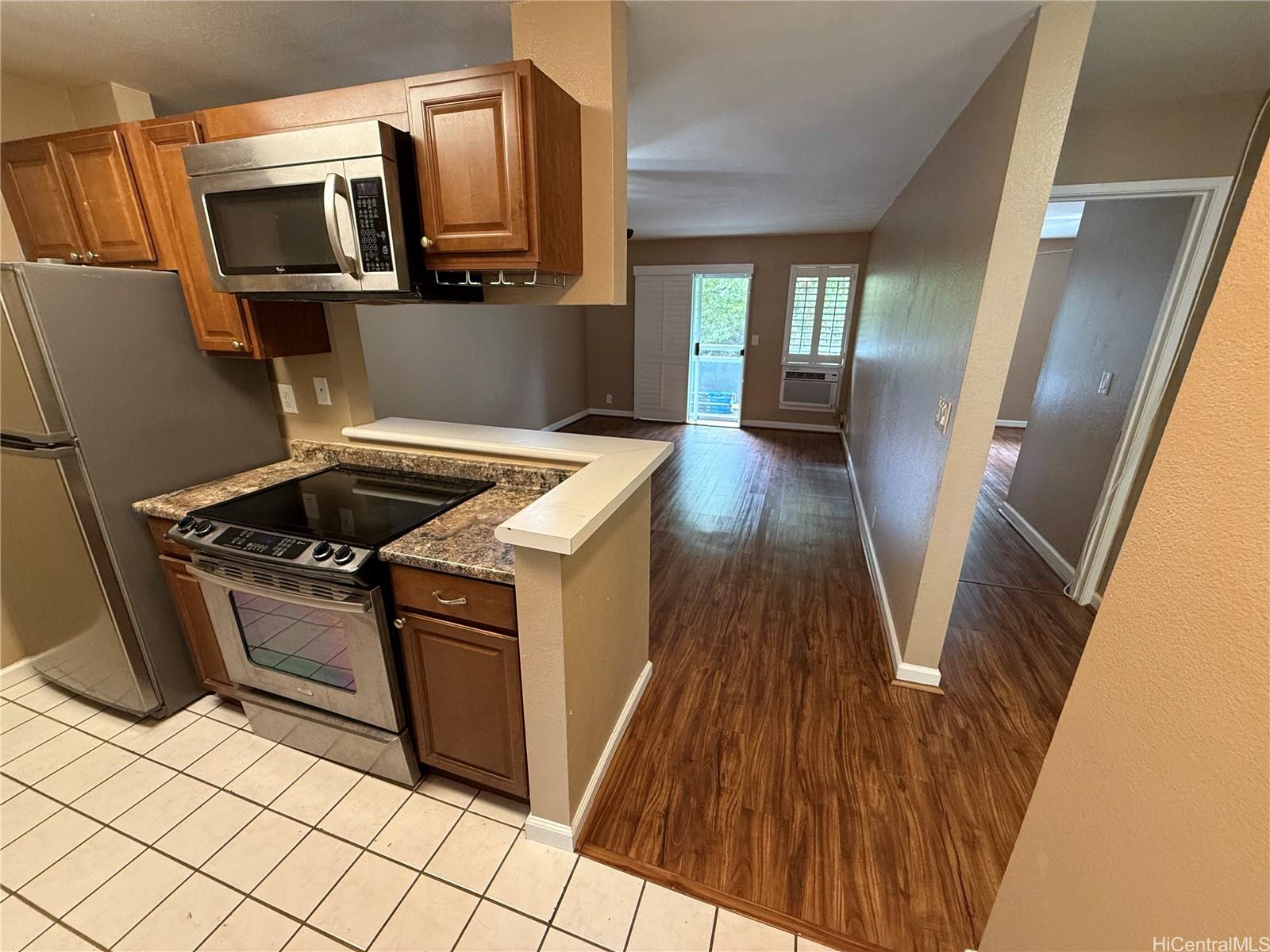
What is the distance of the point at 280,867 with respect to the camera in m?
1.39

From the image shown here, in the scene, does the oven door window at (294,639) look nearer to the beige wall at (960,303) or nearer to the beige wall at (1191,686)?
the beige wall at (1191,686)

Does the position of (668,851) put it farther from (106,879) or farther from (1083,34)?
(1083,34)

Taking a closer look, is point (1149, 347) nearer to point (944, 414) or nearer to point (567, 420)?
point (944, 414)

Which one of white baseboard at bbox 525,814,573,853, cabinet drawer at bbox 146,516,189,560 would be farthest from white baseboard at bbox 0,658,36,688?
white baseboard at bbox 525,814,573,853

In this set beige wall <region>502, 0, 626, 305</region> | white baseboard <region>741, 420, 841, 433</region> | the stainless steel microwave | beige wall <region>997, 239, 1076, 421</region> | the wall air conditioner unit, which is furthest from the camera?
white baseboard <region>741, 420, 841, 433</region>

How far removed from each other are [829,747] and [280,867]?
182cm

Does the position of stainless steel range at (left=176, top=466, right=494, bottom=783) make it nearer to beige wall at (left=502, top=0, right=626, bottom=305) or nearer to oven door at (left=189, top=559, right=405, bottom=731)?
oven door at (left=189, top=559, right=405, bottom=731)

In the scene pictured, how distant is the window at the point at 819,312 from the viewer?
587 centimetres

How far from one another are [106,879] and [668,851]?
160 centimetres

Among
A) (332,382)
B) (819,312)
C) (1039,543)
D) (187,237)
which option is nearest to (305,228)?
(187,237)

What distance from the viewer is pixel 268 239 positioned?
4.80ft

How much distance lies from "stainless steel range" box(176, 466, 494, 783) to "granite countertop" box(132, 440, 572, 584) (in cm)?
7

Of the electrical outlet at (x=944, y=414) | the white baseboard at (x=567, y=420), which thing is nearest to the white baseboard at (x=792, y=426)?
the white baseboard at (x=567, y=420)

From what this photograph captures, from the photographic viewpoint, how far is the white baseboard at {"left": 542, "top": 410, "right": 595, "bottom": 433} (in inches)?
235
